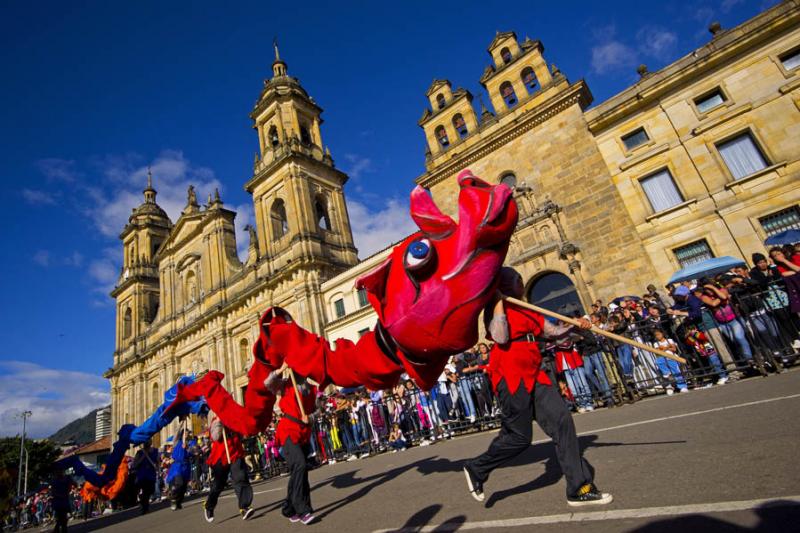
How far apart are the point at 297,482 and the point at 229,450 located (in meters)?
2.23

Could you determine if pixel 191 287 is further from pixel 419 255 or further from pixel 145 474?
pixel 419 255

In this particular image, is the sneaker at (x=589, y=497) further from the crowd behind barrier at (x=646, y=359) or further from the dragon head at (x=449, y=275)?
the crowd behind barrier at (x=646, y=359)

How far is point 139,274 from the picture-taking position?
41.9m

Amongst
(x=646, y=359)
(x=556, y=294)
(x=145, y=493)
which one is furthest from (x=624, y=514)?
(x=556, y=294)

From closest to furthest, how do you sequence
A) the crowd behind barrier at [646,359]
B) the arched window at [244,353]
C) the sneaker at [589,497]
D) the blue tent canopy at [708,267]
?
the sneaker at [589,497] → the crowd behind barrier at [646,359] → the blue tent canopy at [708,267] → the arched window at [244,353]

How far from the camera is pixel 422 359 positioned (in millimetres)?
2348

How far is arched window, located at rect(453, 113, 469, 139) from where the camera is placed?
2037cm

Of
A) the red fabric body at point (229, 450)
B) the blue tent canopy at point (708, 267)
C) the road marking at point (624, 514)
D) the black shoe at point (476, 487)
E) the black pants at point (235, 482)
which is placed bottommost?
the road marking at point (624, 514)

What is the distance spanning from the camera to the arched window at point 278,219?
2806 centimetres

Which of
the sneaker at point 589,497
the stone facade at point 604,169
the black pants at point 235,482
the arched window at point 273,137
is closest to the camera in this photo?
the sneaker at point 589,497

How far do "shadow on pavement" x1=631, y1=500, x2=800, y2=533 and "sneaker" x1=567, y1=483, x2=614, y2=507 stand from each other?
1.78 feet

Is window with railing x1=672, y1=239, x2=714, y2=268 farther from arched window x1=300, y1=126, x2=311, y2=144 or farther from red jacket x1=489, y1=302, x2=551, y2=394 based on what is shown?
arched window x1=300, y1=126, x2=311, y2=144

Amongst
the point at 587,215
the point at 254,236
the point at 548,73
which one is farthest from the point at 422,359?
the point at 254,236

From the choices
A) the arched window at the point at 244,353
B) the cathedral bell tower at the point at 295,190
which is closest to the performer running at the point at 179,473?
the cathedral bell tower at the point at 295,190
